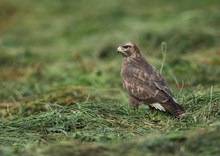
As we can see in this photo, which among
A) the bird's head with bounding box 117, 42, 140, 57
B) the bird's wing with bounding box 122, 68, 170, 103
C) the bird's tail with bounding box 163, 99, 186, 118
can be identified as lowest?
the bird's tail with bounding box 163, 99, 186, 118

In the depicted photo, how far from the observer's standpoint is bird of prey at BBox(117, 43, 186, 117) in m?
9.51

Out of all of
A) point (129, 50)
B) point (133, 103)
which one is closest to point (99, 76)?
point (129, 50)

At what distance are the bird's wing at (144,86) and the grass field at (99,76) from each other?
21 centimetres

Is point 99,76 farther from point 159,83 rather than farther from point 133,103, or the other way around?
point 159,83

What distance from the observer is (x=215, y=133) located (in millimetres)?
7555

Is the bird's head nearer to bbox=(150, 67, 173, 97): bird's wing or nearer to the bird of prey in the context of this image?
the bird of prey

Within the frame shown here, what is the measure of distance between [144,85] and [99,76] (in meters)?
4.14

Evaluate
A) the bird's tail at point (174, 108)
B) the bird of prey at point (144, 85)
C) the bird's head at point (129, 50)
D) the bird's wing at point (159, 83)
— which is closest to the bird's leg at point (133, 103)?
the bird of prey at point (144, 85)

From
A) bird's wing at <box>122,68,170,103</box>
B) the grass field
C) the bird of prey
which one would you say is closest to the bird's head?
the bird of prey

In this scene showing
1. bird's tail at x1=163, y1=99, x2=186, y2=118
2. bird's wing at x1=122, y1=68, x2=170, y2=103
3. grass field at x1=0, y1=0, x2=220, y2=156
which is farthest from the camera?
bird's wing at x1=122, y1=68, x2=170, y2=103

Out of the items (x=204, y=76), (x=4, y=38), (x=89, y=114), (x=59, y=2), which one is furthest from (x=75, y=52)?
(x=89, y=114)

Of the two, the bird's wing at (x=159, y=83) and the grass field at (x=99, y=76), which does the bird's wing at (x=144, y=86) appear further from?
the grass field at (x=99, y=76)

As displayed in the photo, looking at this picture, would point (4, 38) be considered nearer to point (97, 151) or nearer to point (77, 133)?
point (77, 133)

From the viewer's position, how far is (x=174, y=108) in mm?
9312
